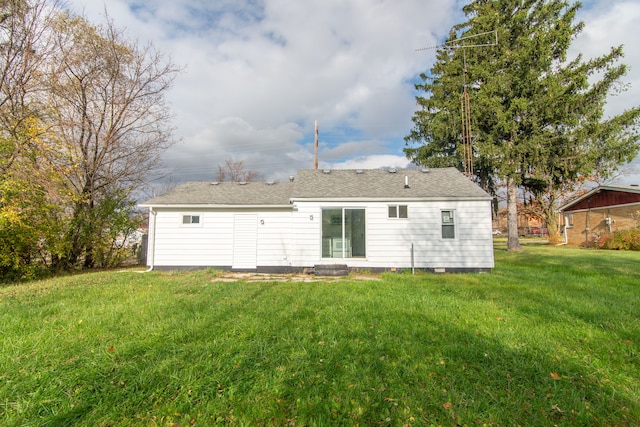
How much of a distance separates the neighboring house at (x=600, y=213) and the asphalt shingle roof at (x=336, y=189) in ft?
46.7

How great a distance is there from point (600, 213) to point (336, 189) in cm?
1989

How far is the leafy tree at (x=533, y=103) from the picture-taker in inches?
594

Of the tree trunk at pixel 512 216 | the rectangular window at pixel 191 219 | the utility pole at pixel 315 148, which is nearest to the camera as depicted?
the rectangular window at pixel 191 219

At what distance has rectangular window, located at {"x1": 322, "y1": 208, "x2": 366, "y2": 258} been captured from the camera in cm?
959

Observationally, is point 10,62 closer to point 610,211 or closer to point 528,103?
point 528,103

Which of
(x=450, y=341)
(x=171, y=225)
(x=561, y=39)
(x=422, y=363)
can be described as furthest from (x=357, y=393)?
(x=561, y=39)

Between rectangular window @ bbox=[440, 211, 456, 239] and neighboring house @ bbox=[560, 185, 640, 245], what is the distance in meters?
15.8

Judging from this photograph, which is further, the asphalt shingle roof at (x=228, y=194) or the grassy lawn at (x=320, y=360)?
the asphalt shingle roof at (x=228, y=194)

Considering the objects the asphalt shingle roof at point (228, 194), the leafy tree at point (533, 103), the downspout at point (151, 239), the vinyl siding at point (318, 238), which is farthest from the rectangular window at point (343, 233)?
the leafy tree at point (533, 103)

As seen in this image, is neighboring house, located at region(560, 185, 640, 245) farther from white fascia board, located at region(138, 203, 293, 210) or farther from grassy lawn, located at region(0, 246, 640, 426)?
white fascia board, located at region(138, 203, 293, 210)

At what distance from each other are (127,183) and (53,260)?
364 cm

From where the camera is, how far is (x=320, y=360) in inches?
120

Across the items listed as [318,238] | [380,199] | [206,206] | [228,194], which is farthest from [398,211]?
[206,206]

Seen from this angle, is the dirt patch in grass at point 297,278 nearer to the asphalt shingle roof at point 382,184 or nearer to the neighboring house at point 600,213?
the asphalt shingle roof at point 382,184
